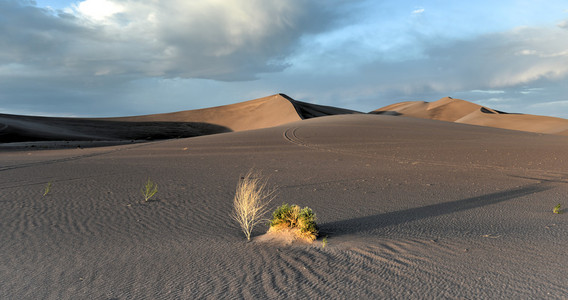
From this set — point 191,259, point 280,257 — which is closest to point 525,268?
point 280,257

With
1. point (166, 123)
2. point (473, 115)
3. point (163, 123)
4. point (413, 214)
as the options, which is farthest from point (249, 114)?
point (413, 214)

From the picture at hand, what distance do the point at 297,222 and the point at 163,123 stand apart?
5610 cm

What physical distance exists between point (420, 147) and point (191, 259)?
17886mm

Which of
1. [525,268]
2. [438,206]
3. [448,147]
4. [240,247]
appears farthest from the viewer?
[448,147]

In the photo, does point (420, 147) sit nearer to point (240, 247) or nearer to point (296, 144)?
point (296, 144)

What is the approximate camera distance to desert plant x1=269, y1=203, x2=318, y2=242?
18.1 ft

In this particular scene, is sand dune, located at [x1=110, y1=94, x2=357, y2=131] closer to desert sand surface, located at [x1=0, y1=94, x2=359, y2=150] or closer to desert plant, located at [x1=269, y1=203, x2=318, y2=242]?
desert sand surface, located at [x1=0, y1=94, x2=359, y2=150]

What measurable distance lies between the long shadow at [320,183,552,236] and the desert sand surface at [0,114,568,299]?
0.03m

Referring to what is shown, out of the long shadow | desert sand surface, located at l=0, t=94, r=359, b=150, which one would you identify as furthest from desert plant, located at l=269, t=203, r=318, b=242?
desert sand surface, located at l=0, t=94, r=359, b=150

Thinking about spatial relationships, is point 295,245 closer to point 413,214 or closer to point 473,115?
point 413,214

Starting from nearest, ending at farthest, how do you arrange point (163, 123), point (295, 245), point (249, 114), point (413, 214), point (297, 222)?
point (295, 245), point (297, 222), point (413, 214), point (163, 123), point (249, 114)

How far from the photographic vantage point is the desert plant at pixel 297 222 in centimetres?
551

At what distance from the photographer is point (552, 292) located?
12.7 feet

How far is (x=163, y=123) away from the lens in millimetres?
58594
